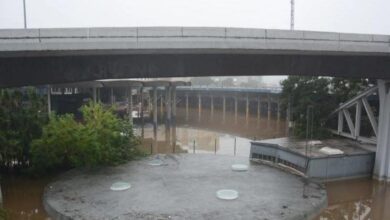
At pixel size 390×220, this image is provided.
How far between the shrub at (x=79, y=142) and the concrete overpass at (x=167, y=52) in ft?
18.7

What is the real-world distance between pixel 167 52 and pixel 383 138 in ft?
56.9

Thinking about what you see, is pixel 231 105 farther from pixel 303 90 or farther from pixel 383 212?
pixel 383 212

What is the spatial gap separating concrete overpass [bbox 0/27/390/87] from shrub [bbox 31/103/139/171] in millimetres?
5691

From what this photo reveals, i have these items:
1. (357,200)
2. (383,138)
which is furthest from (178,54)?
(383,138)

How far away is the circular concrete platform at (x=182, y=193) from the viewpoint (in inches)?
707

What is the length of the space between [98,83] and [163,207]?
32.2 metres

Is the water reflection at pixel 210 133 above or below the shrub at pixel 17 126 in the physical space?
below

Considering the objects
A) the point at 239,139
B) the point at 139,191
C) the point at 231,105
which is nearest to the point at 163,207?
the point at 139,191

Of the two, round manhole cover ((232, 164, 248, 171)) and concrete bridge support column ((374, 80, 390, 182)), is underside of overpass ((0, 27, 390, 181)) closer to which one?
concrete bridge support column ((374, 80, 390, 182))

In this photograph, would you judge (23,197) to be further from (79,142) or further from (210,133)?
(210,133)

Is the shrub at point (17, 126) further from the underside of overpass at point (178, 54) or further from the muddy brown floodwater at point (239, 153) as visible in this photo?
the underside of overpass at point (178, 54)

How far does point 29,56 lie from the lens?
18.3 m

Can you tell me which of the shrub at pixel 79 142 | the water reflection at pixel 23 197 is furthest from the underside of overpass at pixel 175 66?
the water reflection at pixel 23 197

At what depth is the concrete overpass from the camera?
1773 centimetres
